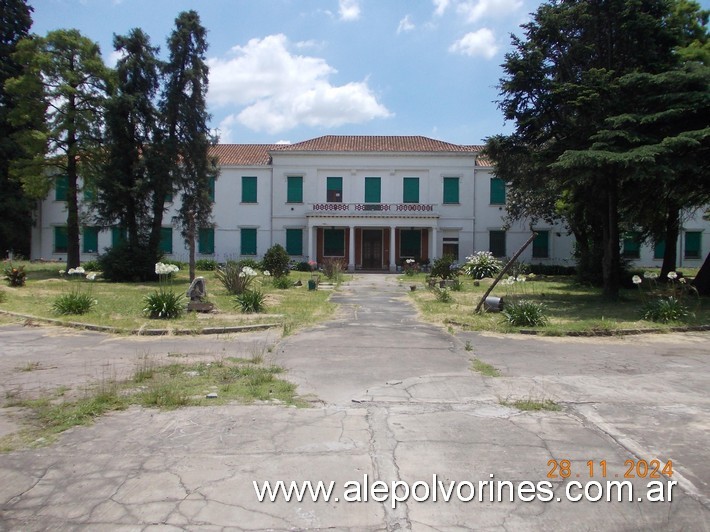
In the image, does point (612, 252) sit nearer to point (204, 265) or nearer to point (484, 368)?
point (484, 368)

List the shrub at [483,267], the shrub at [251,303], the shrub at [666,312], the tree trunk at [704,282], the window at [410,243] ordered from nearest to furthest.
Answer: the shrub at [666,312] → the shrub at [251,303] → the tree trunk at [704,282] → the shrub at [483,267] → the window at [410,243]

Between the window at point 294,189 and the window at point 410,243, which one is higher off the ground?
the window at point 294,189

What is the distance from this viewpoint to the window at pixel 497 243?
37.2 meters

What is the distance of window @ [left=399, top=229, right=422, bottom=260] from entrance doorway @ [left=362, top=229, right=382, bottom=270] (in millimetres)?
1561

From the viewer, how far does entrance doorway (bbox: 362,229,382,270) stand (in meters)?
38.1

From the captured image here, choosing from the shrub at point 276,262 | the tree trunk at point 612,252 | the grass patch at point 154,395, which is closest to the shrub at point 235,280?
the shrub at point 276,262

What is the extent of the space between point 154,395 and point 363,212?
30.9 metres

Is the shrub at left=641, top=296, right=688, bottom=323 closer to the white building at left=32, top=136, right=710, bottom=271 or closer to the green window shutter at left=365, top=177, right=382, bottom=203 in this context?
the white building at left=32, top=136, right=710, bottom=271

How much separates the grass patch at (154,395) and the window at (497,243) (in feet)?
104

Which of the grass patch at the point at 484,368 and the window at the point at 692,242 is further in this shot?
the window at the point at 692,242

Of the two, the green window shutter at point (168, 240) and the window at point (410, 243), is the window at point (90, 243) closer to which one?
the green window shutter at point (168, 240)

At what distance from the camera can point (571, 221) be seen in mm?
27781

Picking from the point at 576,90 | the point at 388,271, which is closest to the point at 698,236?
the point at 388,271

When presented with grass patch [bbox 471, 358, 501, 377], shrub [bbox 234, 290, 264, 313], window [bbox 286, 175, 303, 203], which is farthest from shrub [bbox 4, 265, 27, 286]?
window [bbox 286, 175, 303, 203]
